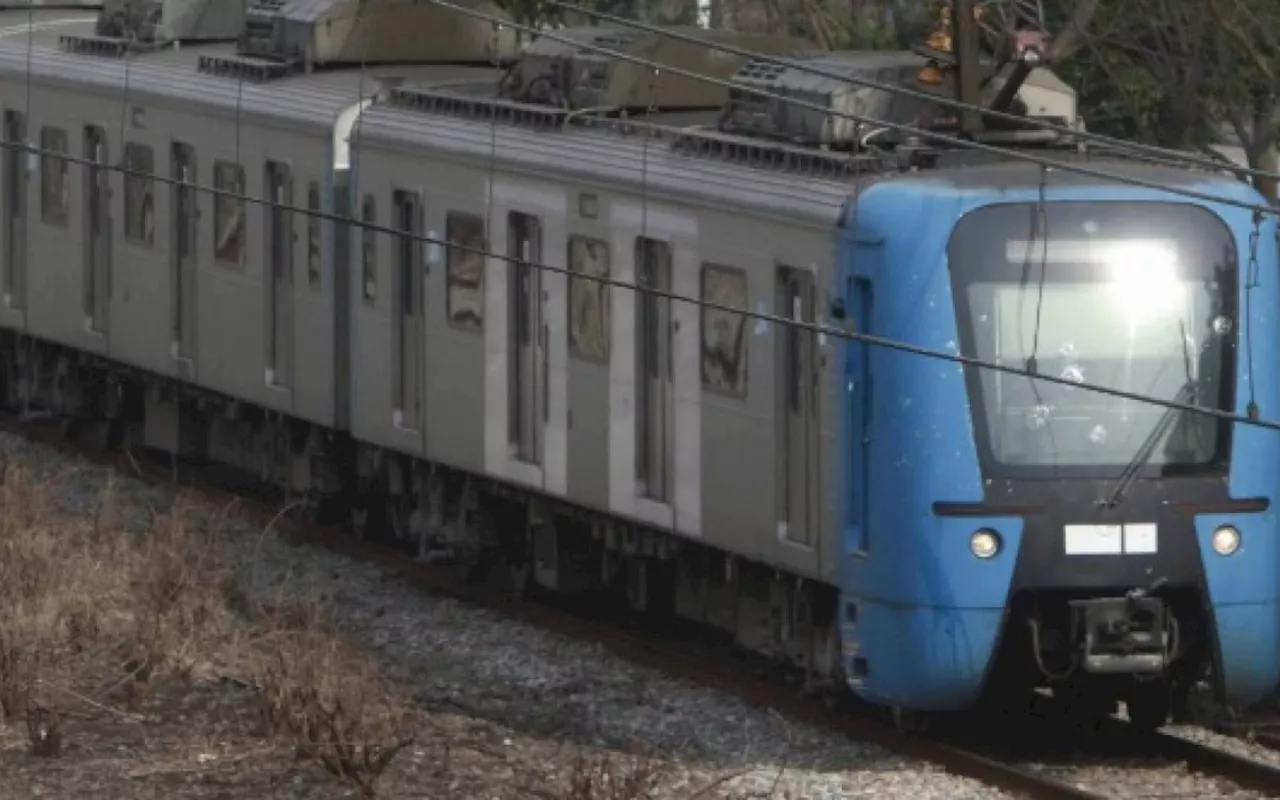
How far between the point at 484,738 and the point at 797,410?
5.72 ft

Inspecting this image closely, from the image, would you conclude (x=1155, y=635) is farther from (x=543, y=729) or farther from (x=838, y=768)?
(x=543, y=729)

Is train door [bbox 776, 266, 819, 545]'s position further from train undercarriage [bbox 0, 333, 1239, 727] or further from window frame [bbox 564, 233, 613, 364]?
window frame [bbox 564, 233, 613, 364]

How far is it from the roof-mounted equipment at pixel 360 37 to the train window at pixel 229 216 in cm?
56

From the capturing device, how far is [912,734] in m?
13.4

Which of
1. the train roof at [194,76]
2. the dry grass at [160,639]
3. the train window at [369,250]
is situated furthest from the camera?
the train roof at [194,76]

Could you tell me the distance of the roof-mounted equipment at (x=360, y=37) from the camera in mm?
19609

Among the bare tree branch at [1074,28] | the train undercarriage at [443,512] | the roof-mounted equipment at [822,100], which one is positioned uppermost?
the roof-mounted equipment at [822,100]

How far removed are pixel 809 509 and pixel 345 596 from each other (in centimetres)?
443

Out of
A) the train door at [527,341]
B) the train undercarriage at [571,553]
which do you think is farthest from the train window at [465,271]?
the train undercarriage at [571,553]

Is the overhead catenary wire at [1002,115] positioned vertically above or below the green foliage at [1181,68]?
above

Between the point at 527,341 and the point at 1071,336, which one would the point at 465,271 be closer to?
the point at 527,341

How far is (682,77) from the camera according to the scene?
16.2m

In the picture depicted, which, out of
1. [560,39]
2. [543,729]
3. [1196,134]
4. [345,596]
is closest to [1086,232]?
[543,729]

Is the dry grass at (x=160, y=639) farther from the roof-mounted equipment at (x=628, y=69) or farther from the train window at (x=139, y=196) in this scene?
the train window at (x=139, y=196)
